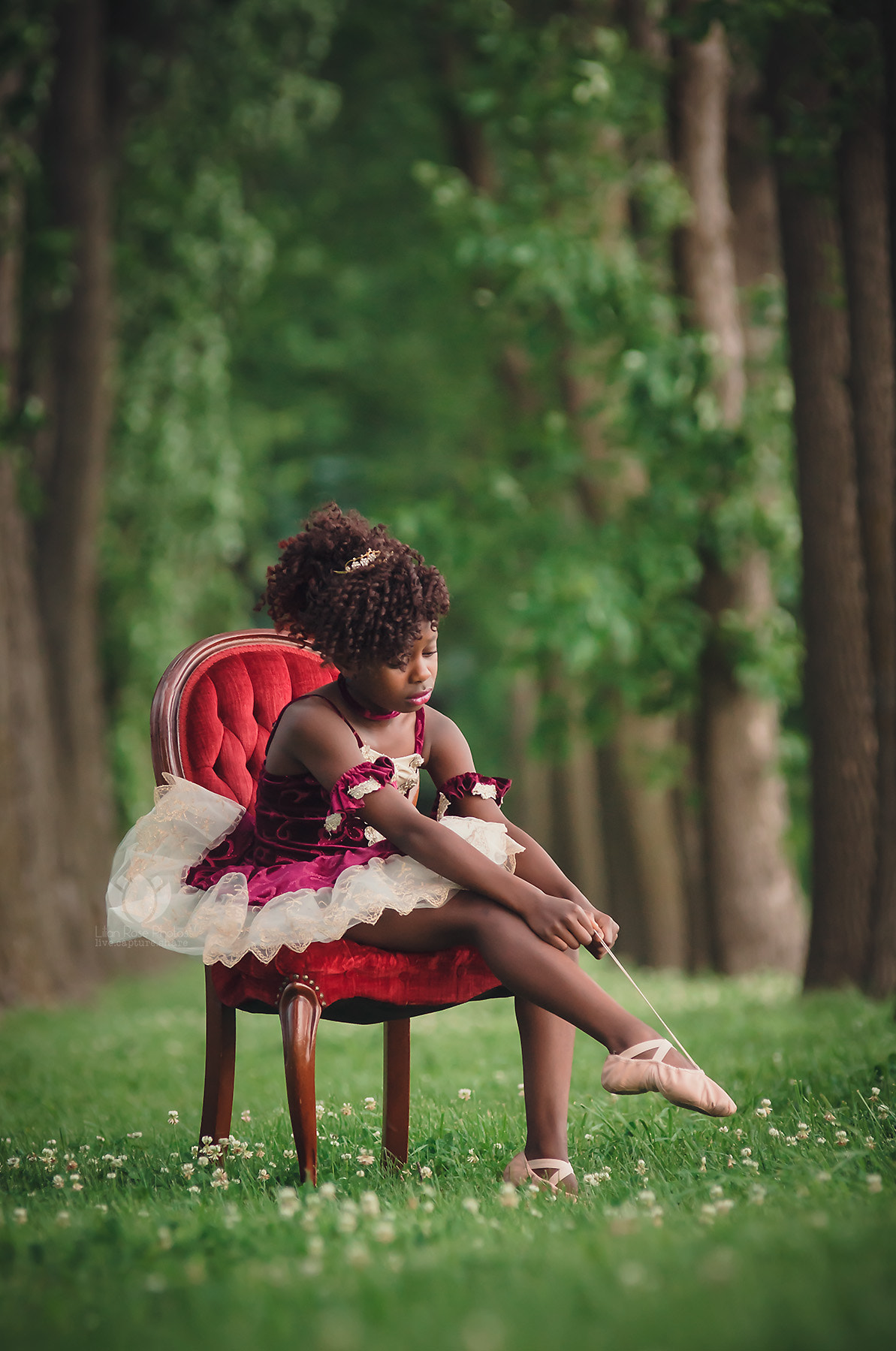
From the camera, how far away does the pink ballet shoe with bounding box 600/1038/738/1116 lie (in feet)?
9.45

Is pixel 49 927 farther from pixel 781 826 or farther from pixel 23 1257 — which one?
pixel 23 1257

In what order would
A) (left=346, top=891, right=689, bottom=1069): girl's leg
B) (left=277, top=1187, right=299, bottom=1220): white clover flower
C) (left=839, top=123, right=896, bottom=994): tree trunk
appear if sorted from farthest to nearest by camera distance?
(left=839, top=123, right=896, bottom=994): tree trunk, (left=346, top=891, right=689, bottom=1069): girl's leg, (left=277, top=1187, right=299, bottom=1220): white clover flower

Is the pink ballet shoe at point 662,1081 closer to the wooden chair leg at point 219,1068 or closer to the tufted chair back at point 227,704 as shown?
the wooden chair leg at point 219,1068

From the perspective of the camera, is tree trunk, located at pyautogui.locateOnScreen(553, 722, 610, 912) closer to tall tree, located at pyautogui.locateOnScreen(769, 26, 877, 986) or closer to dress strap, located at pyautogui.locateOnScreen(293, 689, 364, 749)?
tall tree, located at pyautogui.locateOnScreen(769, 26, 877, 986)

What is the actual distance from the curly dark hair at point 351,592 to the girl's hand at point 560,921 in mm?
719

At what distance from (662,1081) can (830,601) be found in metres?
4.77

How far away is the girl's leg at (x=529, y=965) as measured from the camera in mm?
3045

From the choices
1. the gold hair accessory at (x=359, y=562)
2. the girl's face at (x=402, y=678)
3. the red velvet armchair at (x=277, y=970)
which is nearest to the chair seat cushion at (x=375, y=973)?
the red velvet armchair at (x=277, y=970)

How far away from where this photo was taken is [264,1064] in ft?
19.3

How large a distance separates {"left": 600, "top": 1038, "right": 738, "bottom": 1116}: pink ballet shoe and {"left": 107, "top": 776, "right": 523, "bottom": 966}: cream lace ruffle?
0.58 m

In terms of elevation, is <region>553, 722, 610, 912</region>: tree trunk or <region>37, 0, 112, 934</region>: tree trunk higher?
<region>37, 0, 112, 934</region>: tree trunk

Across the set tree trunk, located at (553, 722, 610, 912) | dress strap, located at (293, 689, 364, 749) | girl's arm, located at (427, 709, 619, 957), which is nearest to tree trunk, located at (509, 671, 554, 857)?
tree trunk, located at (553, 722, 610, 912)

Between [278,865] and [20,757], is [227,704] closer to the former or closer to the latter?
[278,865]

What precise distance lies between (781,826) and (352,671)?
6.98m
